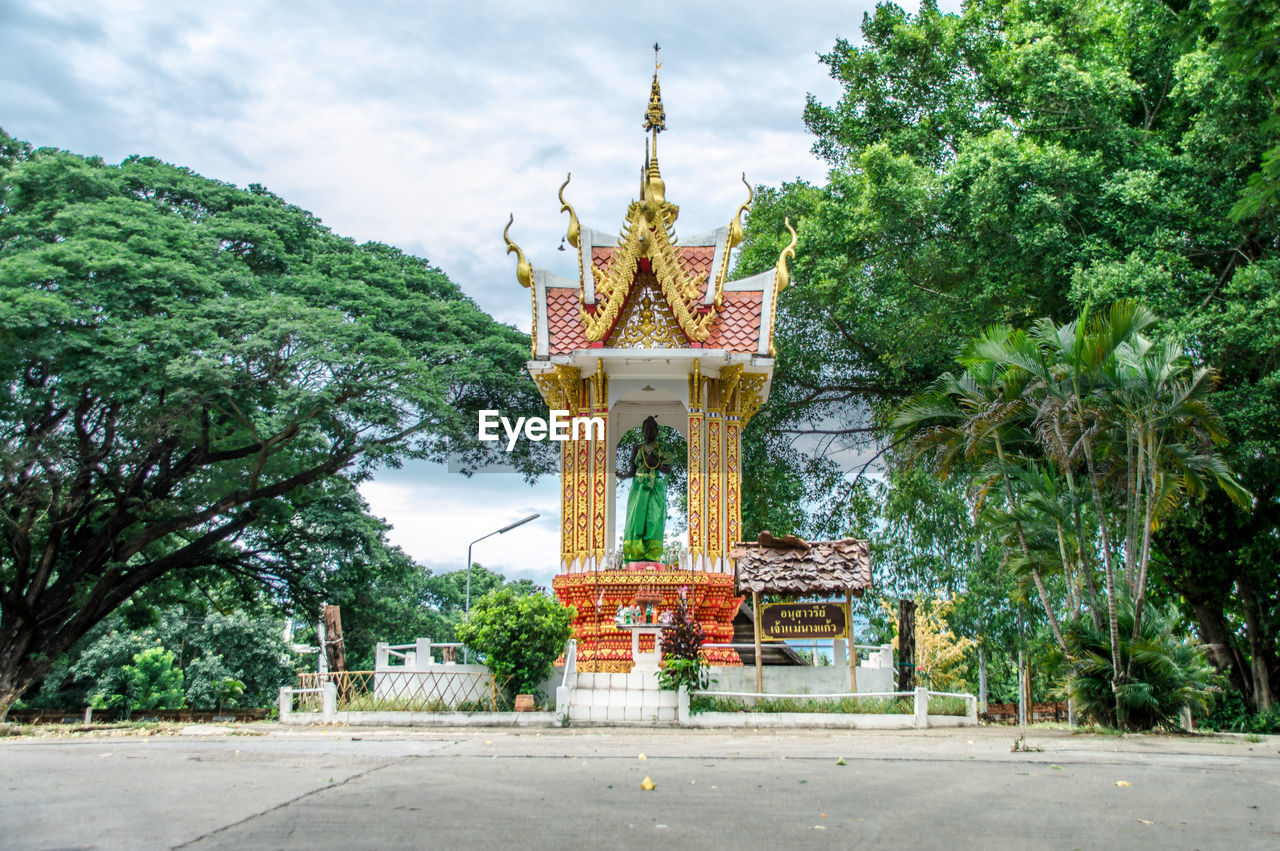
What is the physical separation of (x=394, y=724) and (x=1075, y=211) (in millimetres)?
13003

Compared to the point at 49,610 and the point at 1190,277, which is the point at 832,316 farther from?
the point at 49,610

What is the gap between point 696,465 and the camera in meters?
18.7

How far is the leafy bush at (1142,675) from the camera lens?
39.0 ft

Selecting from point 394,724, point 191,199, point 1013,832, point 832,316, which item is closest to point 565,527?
point 394,724

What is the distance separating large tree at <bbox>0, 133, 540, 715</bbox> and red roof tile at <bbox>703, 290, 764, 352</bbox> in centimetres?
573

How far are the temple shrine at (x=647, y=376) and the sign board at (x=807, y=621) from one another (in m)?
3.07

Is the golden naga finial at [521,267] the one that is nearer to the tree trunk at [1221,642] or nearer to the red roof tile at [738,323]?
the red roof tile at [738,323]

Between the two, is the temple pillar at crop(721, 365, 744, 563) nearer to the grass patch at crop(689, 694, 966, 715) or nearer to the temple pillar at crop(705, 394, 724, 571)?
the temple pillar at crop(705, 394, 724, 571)

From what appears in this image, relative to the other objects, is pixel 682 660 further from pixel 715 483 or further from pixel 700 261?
pixel 700 261

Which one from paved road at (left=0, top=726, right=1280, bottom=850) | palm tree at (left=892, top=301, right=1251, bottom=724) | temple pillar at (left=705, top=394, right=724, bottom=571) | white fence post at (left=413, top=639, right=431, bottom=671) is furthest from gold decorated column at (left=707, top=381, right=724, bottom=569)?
paved road at (left=0, top=726, right=1280, bottom=850)

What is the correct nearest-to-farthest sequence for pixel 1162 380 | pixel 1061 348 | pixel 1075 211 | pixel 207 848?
1. pixel 207 848
2. pixel 1162 380
3. pixel 1061 348
4. pixel 1075 211

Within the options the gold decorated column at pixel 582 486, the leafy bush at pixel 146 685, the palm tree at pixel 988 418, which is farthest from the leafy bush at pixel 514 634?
the leafy bush at pixel 146 685

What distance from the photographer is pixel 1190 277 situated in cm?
1658

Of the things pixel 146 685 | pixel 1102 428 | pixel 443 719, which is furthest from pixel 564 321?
pixel 146 685
